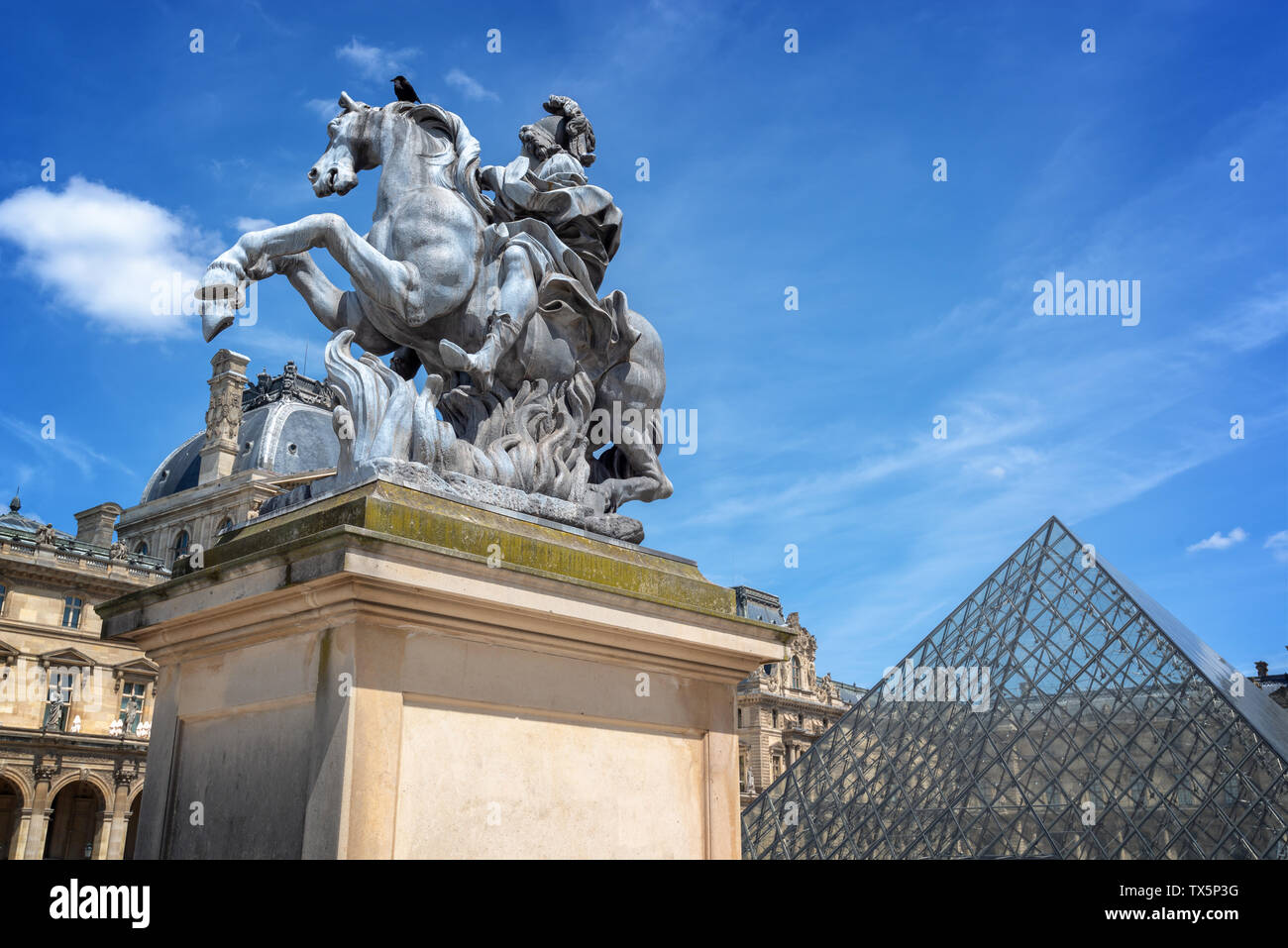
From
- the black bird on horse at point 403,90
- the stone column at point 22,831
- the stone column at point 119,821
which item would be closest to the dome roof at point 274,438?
the stone column at point 119,821

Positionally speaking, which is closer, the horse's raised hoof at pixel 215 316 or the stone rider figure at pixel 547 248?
the horse's raised hoof at pixel 215 316

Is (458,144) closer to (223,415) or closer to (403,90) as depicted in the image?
(403,90)

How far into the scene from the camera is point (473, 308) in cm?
397

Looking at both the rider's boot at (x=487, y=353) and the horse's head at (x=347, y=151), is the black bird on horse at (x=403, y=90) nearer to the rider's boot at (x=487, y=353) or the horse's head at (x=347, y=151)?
the horse's head at (x=347, y=151)

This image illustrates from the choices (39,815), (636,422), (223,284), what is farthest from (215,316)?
(39,815)

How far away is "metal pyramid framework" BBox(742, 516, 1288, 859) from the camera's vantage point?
37812mm

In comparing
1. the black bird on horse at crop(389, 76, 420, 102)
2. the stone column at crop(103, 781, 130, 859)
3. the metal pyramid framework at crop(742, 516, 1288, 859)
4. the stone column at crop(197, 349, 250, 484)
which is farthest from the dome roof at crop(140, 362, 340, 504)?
the black bird on horse at crop(389, 76, 420, 102)

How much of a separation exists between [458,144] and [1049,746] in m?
44.6

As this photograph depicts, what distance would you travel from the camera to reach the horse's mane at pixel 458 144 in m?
4.15

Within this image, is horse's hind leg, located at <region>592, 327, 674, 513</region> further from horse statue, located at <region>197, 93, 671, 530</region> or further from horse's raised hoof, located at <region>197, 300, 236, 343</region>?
horse's raised hoof, located at <region>197, 300, 236, 343</region>

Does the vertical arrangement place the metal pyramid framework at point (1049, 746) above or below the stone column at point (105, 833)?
above

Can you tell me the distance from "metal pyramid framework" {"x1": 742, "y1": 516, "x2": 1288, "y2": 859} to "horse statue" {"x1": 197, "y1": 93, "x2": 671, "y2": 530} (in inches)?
1465

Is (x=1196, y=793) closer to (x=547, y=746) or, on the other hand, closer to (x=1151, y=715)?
(x=1151, y=715)

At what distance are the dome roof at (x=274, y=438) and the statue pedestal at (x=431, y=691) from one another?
57.9 meters
